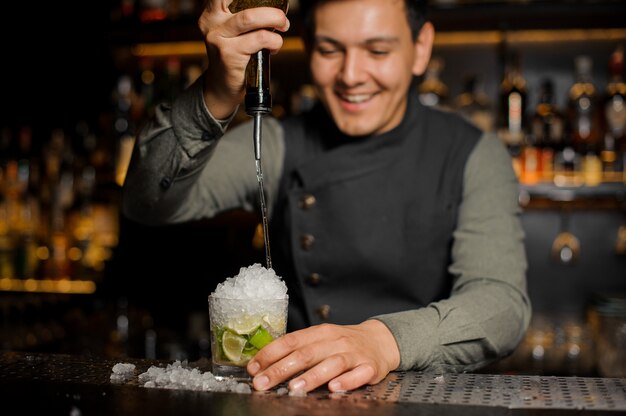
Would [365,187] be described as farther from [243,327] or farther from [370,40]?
[243,327]

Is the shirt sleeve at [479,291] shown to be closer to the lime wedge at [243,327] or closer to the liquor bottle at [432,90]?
the lime wedge at [243,327]

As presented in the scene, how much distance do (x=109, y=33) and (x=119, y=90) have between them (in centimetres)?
25

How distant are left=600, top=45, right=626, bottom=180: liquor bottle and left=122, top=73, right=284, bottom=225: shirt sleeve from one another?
170 cm

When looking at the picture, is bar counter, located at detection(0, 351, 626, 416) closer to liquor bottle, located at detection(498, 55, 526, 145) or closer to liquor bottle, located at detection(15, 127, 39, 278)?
liquor bottle, located at detection(498, 55, 526, 145)

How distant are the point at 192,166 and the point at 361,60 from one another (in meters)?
0.46

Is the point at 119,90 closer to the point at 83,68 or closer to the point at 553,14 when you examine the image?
the point at 83,68

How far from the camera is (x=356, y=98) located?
1.78 metres

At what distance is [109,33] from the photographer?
343cm

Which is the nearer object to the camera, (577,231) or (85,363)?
(85,363)

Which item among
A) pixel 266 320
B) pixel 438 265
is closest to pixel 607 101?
pixel 438 265

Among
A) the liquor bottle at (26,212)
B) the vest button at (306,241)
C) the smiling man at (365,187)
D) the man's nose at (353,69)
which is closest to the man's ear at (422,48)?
the smiling man at (365,187)

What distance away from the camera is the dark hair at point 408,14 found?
179 cm

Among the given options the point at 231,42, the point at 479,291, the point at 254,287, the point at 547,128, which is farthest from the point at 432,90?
the point at 254,287

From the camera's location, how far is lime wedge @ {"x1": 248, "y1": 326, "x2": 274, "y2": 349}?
3.65ft
